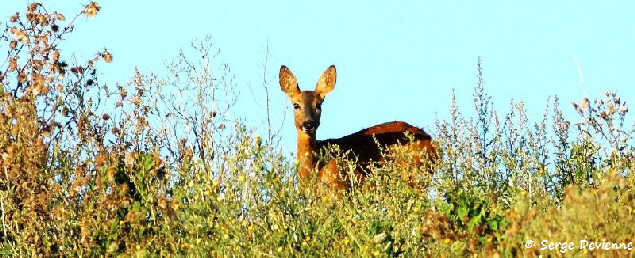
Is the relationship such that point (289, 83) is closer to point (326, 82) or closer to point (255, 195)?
point (326, 82)

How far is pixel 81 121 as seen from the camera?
1245 cm

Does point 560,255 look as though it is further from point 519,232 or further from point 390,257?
point 390,257

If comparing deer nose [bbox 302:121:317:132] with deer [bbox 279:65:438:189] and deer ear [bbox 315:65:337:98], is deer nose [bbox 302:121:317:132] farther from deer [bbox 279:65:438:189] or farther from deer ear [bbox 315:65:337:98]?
deer ear [bbox 315:65:337:98]

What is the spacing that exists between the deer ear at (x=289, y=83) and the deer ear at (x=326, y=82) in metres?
0.27

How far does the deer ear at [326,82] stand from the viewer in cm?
1655

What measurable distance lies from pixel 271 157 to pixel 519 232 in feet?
6.43

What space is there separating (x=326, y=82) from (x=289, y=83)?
0.44 m

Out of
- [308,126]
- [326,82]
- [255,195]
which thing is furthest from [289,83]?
[255,195]

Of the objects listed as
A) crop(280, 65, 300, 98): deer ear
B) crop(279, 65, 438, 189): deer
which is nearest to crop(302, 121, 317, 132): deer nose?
crop(279, 65, 438, 189): deer

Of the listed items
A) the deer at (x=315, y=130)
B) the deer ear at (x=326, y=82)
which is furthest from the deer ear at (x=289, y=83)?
the deer ear at (x=326, y=82)

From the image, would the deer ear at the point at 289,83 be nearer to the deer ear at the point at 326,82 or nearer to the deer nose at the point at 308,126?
the deer ear at the point at 326,82

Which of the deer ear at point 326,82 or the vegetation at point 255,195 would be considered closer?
the vegetation at point 255,195

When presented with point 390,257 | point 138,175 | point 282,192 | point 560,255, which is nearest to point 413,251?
point 390,257

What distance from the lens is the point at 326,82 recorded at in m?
16.7
